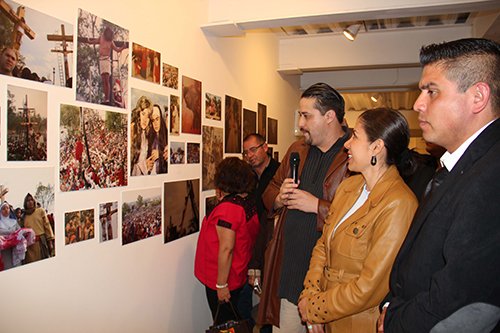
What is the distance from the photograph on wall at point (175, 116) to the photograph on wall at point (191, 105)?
0.08 meters

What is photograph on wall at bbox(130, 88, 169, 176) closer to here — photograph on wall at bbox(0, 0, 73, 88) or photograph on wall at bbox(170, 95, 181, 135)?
photograph on wall at bbox(170, 95, 181, 135)

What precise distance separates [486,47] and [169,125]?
2.19m

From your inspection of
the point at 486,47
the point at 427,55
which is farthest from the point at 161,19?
the point at 486,47

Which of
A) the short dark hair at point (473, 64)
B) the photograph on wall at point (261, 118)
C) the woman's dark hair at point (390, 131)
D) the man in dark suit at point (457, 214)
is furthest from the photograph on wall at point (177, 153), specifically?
the short dark hair at point (473, 64)

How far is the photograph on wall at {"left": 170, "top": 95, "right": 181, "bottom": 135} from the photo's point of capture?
2975 mm

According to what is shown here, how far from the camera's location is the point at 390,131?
1803mm

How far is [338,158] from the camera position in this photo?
2.28 m

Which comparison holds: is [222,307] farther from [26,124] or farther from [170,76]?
[26,124]

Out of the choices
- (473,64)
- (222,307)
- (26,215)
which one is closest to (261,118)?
(222,307)

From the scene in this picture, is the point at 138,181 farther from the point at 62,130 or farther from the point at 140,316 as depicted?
the point at 140,316

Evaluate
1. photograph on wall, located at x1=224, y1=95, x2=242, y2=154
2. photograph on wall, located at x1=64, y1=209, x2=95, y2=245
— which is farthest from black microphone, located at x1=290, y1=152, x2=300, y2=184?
photograph on wall, located at x1=224, y1=95, x2=242, y2=154

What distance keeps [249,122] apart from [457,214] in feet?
11.6

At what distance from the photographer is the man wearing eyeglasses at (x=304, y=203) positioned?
2.27 m

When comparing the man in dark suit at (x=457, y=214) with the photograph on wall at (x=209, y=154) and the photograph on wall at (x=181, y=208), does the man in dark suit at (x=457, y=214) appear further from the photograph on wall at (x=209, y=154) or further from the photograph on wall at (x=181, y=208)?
the photograph on wall at (x=209, y=154)
